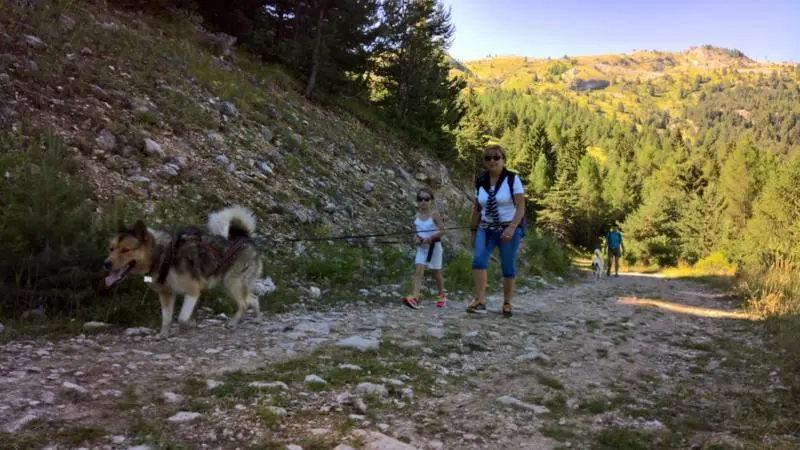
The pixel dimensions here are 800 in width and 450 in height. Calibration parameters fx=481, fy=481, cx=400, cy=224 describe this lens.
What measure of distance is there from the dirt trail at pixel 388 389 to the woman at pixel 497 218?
4.17 feet

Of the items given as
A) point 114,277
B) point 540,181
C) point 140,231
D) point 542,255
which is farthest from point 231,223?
point 540,181

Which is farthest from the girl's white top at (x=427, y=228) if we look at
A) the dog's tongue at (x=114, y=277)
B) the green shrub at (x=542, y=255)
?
the green shrub at (x=542, y=255)

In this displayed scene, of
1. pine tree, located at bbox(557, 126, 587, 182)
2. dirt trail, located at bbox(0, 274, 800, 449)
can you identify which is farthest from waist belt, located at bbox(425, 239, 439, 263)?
pine tree, located at bbox(557, 126, 587, 182)

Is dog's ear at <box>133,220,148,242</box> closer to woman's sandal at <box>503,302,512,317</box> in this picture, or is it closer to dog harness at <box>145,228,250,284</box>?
dog harness at <box>145,228,250,284</box>

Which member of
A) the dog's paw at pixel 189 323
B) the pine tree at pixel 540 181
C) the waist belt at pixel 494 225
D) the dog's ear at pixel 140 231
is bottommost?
the dog's paw at pixel 189 323

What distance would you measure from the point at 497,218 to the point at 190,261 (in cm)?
423

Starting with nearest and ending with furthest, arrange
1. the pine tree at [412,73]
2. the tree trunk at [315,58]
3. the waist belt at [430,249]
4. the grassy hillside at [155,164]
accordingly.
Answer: the grassy hillside at [155,164] < the waist belt at [430,249] < the tree trunk at [315,58] < the pine tree at [412,73]

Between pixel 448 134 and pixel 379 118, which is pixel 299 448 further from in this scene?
pixel 448 134

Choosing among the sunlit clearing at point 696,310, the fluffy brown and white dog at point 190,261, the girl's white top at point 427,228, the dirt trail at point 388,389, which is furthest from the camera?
the sunlit clearing at point 696,310

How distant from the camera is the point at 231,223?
6.01m

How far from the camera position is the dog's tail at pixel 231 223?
19.1ft

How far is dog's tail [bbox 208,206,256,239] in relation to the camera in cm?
581

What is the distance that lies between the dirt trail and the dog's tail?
1.08 meters

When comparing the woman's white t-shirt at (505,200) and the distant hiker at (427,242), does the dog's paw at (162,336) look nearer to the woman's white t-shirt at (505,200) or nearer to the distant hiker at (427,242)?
the distant hiker at (427,242)
